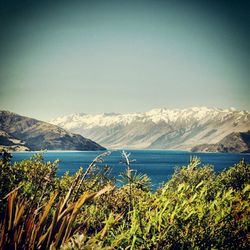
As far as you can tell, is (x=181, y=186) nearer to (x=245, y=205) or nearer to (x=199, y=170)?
(x=245, y=205)

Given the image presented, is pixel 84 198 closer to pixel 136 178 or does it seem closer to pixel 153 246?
pixel 136 178

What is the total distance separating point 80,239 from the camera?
8.81 ft

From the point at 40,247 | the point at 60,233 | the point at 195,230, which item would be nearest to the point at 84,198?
the point at 60,233

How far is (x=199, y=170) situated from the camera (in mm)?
54781

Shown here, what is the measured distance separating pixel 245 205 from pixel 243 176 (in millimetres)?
48362

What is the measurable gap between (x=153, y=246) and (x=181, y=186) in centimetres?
195

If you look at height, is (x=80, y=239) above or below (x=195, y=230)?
above

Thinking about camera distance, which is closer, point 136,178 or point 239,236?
point 136,178

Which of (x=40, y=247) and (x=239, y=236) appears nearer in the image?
(x=40, y=247)

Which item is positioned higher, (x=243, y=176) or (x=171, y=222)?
(x=171, y=222)

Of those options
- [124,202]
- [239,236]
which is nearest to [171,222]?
[239,236]

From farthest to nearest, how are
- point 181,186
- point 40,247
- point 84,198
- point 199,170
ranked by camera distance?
point 199,170, point 181,186, point 40,247, point 84,198

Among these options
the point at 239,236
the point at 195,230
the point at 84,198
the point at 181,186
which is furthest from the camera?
the point at 239,236

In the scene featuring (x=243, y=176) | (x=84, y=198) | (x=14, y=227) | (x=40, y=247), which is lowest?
(x=243, y=176)
